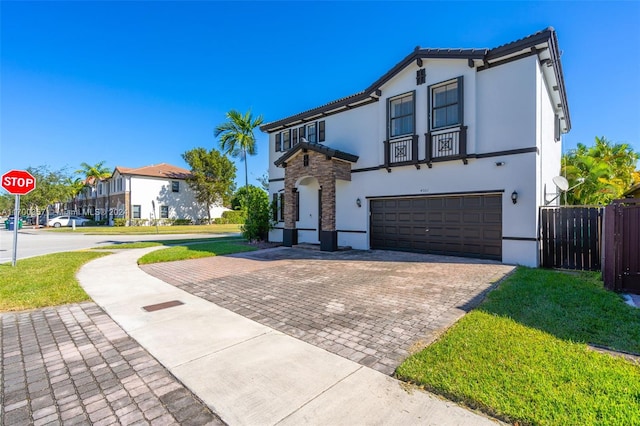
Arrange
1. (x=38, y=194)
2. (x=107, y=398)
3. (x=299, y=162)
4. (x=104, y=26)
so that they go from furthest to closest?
(x=38, y=194), (x=299, y=162), (x=104, y=26), (x=107, y=398)

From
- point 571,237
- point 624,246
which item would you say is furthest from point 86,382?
point 571,237

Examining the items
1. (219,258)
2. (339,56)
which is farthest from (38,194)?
(339,56)

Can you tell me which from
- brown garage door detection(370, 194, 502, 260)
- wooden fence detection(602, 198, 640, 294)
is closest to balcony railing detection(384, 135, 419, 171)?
brown garage door detection(370, 194, 502, 260)

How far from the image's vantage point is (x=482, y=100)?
10383mm

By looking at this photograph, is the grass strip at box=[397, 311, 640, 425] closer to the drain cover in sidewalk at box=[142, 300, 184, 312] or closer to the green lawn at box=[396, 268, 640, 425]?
the green lawn at box=[396, 268, 640, 425]

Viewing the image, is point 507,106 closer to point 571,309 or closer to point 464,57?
point 464,57

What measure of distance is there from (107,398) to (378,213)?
11.6m

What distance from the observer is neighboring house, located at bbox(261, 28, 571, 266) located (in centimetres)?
960

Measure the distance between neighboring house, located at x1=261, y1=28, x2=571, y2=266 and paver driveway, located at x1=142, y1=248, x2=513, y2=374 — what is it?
1452 mm

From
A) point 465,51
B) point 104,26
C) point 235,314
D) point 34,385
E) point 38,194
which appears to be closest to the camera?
point 34,385

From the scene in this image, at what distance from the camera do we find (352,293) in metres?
6.56

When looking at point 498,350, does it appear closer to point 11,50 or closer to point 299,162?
point 299,162

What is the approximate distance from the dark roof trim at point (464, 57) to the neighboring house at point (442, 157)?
0.04m

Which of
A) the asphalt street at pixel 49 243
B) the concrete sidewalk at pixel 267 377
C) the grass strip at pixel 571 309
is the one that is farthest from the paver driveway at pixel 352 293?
the asphalt street at pixel 49 243
